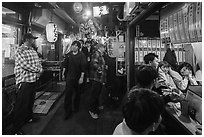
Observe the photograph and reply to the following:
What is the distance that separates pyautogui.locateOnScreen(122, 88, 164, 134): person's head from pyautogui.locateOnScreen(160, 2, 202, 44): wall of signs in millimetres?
1428

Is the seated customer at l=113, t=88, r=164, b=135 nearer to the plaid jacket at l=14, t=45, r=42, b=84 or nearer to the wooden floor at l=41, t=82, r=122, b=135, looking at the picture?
the wooden floor at l=41, t=82, r=122, b=135

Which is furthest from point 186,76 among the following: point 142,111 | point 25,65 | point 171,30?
point 25,65

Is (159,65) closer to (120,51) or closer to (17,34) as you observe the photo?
(120,51)

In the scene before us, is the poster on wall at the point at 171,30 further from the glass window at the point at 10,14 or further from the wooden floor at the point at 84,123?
the glass window at the point at 10,14

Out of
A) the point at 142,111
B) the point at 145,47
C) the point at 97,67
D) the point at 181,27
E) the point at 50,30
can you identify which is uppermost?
the point at 50,30

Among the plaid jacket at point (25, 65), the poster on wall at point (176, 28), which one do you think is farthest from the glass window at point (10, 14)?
the poster on wall at point (176, 28)

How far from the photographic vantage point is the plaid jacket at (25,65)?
4.33m

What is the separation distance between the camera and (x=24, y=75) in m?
4.45

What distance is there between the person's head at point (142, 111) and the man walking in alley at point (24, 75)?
3.58 metres

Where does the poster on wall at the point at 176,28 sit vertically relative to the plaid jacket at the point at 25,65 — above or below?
above

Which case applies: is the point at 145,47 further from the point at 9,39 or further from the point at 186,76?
the point at 9,39

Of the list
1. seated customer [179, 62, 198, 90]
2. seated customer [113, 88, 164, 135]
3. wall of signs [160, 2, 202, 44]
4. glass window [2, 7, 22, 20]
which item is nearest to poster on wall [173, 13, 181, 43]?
wall of signs [160, 2, 202, 44]

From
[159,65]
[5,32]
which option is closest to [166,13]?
[159,65]

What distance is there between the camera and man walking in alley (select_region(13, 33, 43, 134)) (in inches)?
171
